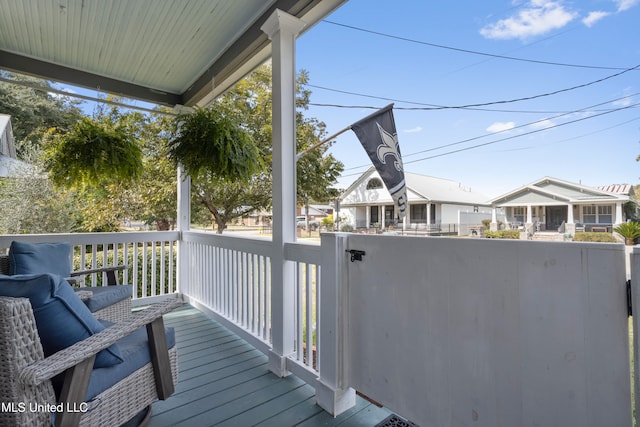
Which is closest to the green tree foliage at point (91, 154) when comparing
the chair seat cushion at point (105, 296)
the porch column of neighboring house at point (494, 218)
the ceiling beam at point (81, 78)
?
the ceiling beam at point (81, 78)

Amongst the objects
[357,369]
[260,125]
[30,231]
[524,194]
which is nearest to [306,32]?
[260,125]

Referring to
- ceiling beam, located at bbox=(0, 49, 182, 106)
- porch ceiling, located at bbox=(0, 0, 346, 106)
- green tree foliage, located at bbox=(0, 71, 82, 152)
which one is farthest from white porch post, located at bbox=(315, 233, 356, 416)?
green tree foliage, located at bbox=(0, 71, 82, 152)

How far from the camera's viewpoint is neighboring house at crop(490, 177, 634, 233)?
3.01 feet

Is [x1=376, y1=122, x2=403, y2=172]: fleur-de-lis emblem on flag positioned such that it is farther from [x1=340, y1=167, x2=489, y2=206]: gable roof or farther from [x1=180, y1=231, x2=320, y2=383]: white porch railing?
[x1=180, y1=231, x2=320, y2=383]: white porch railing

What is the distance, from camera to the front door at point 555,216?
40.2 inches

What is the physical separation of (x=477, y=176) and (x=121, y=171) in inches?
117

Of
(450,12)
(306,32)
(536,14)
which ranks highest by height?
(306,32)

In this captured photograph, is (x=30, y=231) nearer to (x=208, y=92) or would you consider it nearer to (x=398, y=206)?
(x=208, y=92)

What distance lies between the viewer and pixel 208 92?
3.47 metres

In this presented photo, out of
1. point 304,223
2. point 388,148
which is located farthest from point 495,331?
point 304,223

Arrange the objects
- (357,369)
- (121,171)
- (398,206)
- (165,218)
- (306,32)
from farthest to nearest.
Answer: (165,218)
(121,171)
(306,32)
(357,369)
(398,206)

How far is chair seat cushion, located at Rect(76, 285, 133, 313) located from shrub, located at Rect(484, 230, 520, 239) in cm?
261

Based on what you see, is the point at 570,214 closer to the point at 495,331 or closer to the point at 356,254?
the point at 495,331

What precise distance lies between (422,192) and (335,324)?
882 millimetres
